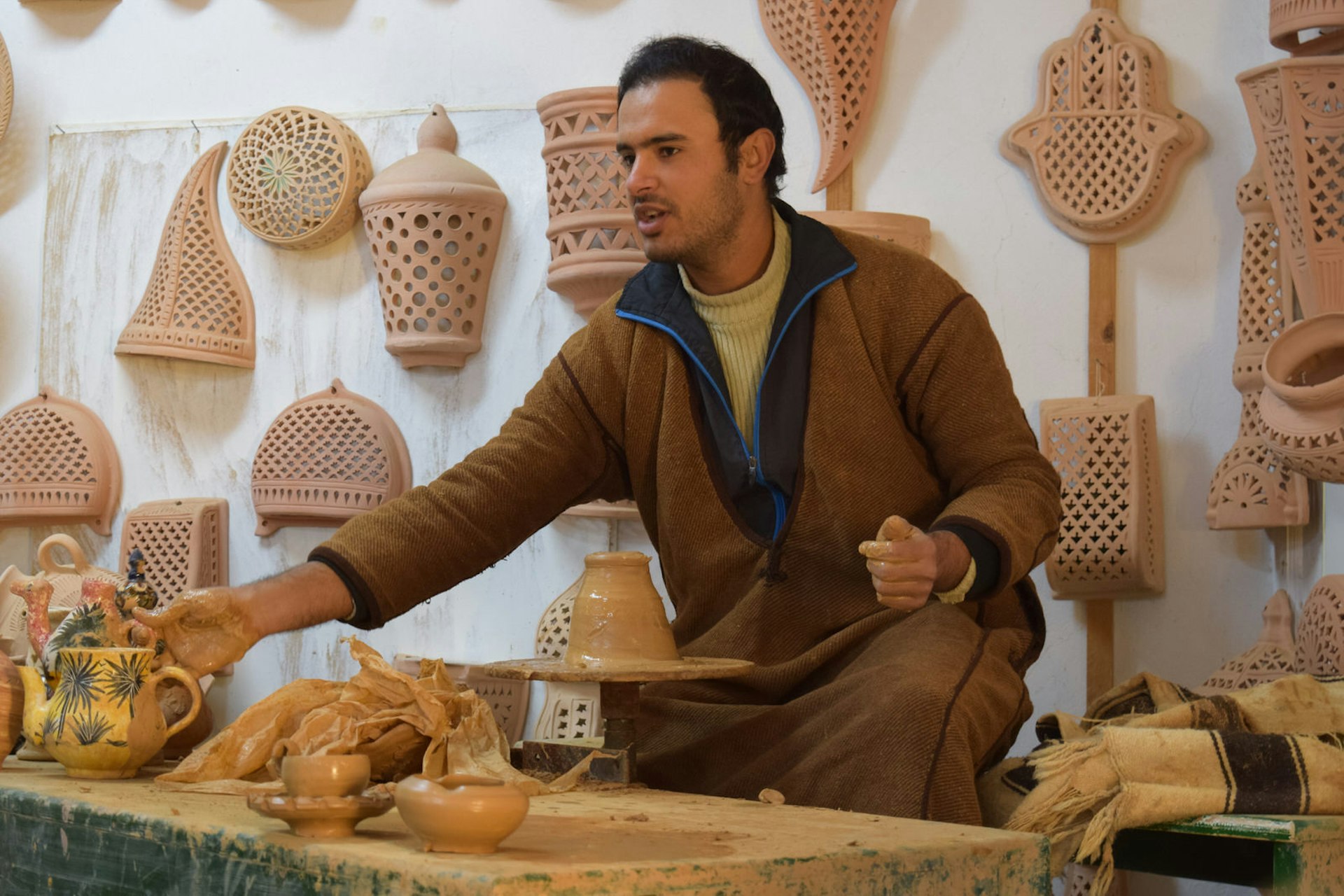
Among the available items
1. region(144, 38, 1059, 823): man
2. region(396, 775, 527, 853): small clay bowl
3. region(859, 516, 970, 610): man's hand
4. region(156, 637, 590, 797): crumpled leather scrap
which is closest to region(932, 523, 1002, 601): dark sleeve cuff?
region(144, 38, 1059, 823): man

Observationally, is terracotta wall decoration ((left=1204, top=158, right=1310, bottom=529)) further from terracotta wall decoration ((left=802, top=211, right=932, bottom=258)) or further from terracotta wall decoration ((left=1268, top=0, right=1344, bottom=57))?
terracotta wall decoration ((left=802, top=211, right=932, bottom=258))

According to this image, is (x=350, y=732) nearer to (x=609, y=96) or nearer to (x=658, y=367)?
(x=658, y=367)

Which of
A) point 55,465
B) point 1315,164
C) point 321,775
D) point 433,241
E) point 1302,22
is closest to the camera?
point 321,775

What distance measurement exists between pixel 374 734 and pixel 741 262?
43.5 inches

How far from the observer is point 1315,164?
2973 mm

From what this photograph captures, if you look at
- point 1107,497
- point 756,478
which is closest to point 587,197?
point 756,478

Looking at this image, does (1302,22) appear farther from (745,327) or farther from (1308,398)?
(745,327)

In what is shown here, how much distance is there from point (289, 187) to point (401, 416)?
66 centimetres

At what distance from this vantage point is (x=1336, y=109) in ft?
9.73

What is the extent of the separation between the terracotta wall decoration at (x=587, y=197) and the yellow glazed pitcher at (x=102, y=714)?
1641mm

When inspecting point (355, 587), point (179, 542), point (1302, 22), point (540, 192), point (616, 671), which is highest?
point (1302, 22)

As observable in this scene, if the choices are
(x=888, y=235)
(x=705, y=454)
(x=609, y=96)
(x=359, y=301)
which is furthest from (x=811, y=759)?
(x=359, y=301)

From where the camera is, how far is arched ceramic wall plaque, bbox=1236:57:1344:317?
295 centimetres

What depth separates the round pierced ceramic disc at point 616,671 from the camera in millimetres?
2164
